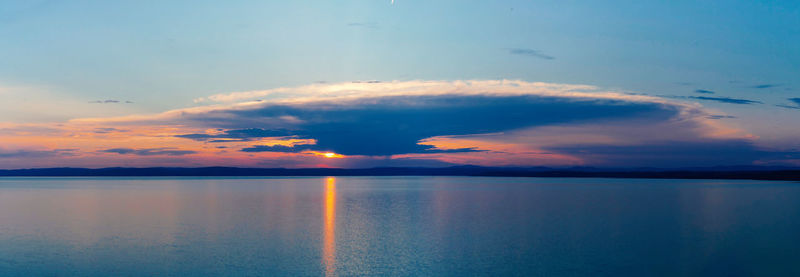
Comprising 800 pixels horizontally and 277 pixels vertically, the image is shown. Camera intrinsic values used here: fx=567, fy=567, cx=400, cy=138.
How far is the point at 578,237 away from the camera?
24.6 meters

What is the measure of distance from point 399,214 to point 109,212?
19.7 m

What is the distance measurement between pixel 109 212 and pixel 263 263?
25137 millimetres

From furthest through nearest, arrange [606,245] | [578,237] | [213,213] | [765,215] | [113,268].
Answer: [213,213]
[765,215]
[578,237]
[606,245]
[113,268]

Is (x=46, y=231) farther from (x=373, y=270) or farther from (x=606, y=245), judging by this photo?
(x=606, y=245)

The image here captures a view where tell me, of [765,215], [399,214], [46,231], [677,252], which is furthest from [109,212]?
[765,215]

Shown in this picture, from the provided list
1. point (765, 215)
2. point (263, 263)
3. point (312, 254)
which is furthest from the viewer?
point (765, 215)

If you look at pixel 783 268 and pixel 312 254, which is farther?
pixel 312 254

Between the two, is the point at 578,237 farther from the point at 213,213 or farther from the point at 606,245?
the point at 213,213

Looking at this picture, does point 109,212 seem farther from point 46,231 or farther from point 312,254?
point 312,254

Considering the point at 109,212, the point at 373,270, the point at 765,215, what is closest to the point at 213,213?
the point at 109,212

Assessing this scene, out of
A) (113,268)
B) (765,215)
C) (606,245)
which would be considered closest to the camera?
(113,268)

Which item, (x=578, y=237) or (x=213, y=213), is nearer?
(x=578, y=237)

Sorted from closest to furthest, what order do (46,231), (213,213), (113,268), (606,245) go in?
(113,268) < (606,245) < (46,231) < (213,213)

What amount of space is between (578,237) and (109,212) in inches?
1209
